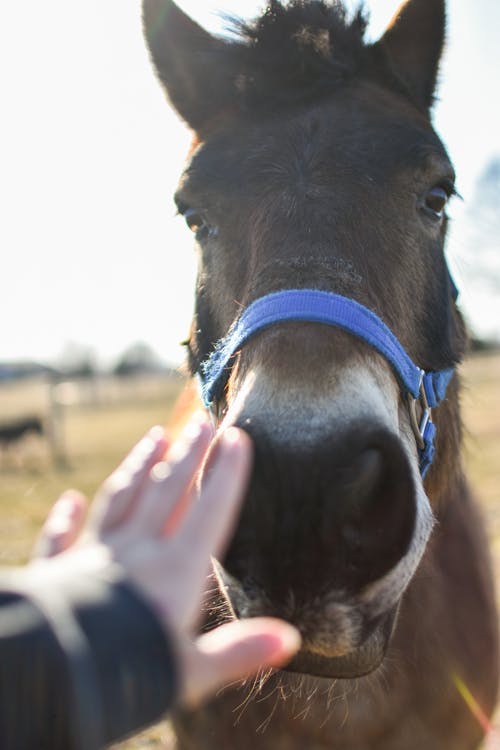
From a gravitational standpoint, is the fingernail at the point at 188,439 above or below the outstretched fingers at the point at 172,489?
above

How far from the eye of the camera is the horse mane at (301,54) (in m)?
2.69

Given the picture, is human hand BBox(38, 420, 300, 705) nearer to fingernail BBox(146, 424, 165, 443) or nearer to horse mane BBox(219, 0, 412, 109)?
fingernail BBox(146, 424, 165, 443)

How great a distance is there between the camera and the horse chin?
181 cm

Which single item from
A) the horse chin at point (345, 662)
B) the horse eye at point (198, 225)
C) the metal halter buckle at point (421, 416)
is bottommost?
the horse chin at point (345, 662)

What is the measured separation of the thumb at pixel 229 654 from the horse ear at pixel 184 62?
109 inches

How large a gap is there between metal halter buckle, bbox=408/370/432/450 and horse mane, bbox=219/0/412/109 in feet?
4.69

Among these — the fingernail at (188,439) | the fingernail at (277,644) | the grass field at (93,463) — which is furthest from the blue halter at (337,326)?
the grass field at (93,463)

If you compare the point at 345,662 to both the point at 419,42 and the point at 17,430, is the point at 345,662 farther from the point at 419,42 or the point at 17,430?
the point at 17,430

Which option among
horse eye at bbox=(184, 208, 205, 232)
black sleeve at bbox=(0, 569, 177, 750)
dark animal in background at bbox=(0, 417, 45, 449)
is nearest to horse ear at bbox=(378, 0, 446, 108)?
horse eye at bbox=(184, 208, 205, 232)

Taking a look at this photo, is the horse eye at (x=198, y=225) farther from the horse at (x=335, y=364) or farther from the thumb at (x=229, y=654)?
the thumb at (x=229, y=654)

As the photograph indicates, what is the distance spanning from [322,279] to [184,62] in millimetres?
2060

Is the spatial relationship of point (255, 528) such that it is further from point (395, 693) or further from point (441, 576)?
point (441, 576)

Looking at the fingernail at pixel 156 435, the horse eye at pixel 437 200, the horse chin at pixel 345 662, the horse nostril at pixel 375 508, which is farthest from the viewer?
the horse eye at pixel 437 200

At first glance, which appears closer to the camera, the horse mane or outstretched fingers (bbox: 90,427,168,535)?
outstretched fingers (bbox: 90,427,168,535)
